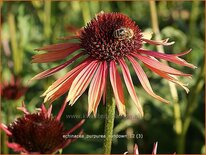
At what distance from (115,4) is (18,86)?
1.27 meters

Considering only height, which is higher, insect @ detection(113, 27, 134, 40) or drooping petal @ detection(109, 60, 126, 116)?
insect @ detection(113, 27, 134, 40)

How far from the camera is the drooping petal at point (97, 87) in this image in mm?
777

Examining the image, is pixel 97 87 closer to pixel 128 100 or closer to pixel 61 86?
pixel 61 86

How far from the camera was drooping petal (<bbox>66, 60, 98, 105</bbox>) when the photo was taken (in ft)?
2.61

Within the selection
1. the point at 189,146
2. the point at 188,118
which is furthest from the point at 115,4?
the point at 188,118

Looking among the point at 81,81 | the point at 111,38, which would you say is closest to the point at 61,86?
the point at 81,81

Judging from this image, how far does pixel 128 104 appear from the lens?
1672 mm

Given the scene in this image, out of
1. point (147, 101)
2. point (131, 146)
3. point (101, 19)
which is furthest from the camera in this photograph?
point (147, 101)

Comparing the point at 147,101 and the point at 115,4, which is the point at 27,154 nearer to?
the point at 147,101

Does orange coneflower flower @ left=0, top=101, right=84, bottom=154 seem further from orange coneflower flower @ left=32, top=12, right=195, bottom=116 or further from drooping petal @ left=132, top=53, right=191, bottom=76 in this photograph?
drooping petal @ left=132, top=53, right=191, bottom=76

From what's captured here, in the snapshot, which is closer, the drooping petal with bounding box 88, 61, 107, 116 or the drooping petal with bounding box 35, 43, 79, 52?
the drooping petal with bounding box 88, 61, 107, 116

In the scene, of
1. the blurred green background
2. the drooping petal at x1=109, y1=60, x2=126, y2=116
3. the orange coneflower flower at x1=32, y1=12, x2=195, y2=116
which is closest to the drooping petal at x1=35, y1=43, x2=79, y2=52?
the orange coneflower flower at x1=32, y1=12, x2=195, y2=116

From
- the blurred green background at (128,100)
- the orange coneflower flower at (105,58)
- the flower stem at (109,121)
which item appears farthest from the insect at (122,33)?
the blurred green background at (128,100)

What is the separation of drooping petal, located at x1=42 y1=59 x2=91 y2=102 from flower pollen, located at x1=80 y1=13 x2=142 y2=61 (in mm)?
33
